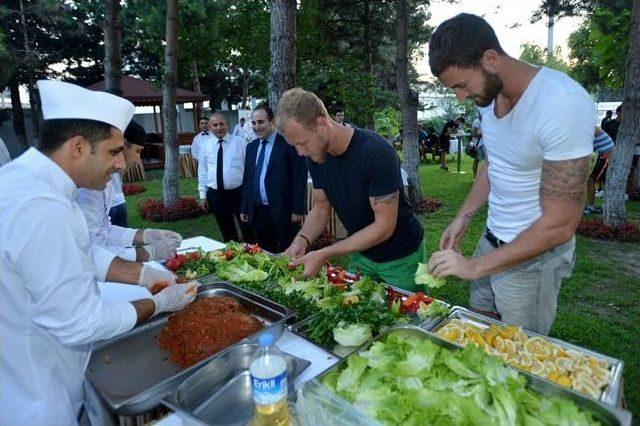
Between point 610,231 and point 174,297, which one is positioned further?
point 610,231

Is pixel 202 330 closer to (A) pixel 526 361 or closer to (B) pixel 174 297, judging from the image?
(B) pixel 174 297

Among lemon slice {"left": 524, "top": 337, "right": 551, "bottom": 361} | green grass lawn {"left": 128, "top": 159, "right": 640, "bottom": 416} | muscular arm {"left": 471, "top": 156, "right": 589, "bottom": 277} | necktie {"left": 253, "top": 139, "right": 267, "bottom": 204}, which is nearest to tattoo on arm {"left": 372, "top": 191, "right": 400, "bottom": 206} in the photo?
muscular arm {"left": 471, "top": 156, "right": 589, "bottom": 277}

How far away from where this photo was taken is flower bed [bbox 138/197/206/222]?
31.6 feet

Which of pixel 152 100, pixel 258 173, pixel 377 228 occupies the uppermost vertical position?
pixel 152 100

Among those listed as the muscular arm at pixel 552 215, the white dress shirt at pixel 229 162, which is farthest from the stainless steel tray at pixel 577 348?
the white dress shirt at pixel 229 162

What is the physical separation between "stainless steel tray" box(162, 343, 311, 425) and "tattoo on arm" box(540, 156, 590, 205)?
131 centimetres

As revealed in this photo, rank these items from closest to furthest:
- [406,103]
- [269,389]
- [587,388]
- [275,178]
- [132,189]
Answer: [269,389] → [587,388] → [275,178] → [406,103] → [132,189]

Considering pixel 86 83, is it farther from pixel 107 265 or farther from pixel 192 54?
pixel 107 265

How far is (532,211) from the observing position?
2189mm

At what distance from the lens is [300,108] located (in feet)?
8.35

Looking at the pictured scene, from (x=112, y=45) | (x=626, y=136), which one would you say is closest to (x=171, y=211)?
(x=112, y=45)

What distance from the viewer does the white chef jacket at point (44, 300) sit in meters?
1.47

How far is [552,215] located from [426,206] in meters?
8.02

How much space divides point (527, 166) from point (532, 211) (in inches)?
10.0
